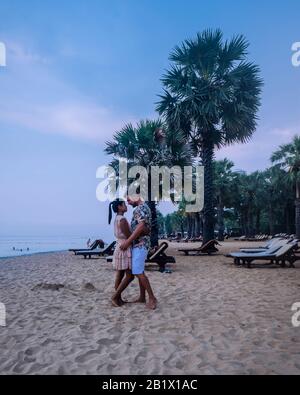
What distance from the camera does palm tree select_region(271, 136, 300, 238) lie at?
107 ft

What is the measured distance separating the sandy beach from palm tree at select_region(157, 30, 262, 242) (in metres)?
13.5

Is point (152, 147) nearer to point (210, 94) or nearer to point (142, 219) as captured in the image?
point (210, 94)

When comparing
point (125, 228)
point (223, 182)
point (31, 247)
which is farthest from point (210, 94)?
point (31, 247)

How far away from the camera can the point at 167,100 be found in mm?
20000

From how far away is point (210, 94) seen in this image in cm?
1916

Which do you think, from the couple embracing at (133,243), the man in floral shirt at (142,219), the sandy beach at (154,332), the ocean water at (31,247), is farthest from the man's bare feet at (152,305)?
the ocean water at (31,247)

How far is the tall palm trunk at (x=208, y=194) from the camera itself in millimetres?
19547

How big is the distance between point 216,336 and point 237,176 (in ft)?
137

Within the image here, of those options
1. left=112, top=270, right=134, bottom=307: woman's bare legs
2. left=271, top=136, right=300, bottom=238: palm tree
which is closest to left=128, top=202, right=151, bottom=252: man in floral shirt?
left=112, top=270, right=134, bottom=307: woman's bare legs

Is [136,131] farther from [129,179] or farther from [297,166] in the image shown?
[297,166]

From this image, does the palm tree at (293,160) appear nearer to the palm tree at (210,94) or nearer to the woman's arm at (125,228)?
the palm tree at (210,94)

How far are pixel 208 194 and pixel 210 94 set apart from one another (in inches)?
218

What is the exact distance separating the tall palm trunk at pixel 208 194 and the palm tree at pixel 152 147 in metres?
1.04
